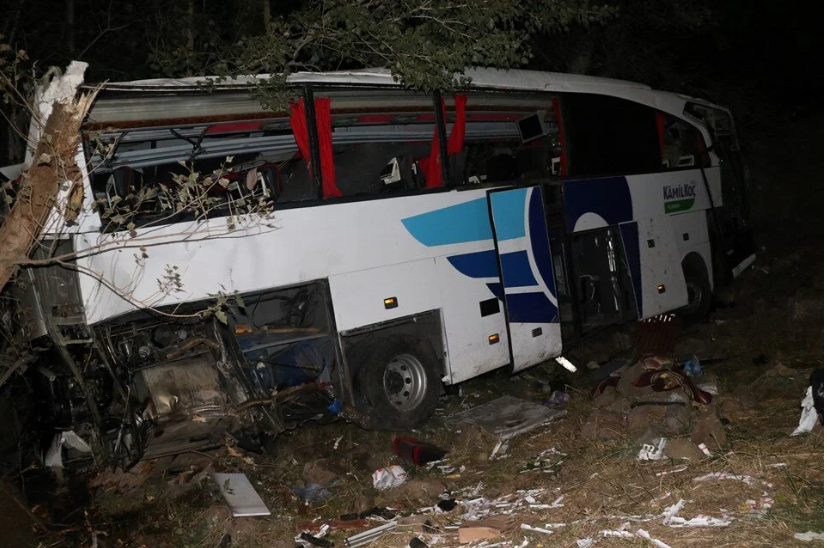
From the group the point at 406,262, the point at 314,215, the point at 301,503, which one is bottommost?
the point at 301,503

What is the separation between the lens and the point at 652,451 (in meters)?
5.22

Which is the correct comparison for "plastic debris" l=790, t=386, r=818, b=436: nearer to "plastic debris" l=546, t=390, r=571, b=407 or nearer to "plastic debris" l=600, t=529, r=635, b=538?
"plastic debris" l=600, t=529, r=635, b=538

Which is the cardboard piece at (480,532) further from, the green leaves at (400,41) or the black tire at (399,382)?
the green leaves at (400,41)

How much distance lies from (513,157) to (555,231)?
1.07m

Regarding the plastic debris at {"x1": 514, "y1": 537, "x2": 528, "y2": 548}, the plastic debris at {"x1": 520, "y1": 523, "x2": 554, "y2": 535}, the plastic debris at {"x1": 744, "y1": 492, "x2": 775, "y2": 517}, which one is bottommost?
the plastic debris at {"x1": 514, "y1": 537, "x2": 528, "y2": 548}

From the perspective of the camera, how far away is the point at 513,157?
27.1 ft

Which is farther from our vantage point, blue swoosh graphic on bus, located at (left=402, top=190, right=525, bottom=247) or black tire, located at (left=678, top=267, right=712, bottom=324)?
black tire, located at (left=678, top=267, right=712, bottom=324)

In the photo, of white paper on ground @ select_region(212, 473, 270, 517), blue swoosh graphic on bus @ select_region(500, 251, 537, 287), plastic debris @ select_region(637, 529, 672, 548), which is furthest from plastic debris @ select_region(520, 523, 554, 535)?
blue swoosh graphic on bus @ select_region(500, 251, 537, 287)

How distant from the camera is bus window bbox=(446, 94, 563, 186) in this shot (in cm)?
772

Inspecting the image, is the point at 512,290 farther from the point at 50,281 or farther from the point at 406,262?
the point at 50,281

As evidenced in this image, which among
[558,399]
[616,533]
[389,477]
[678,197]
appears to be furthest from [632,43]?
[616,533]

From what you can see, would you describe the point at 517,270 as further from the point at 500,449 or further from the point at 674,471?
the point at 674,471

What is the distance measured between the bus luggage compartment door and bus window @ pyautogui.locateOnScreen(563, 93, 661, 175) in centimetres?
105

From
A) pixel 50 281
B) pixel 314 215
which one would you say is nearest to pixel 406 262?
pixel 314 215
